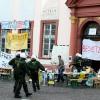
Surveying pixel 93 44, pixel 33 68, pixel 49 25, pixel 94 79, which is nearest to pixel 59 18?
pixel 49 25

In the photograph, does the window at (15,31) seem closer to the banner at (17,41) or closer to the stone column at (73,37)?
the banner at (17,41)

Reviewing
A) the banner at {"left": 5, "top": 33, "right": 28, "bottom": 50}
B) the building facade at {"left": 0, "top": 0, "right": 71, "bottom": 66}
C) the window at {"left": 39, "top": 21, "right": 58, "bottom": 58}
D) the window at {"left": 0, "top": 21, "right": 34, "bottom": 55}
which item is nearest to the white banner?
the building facade at {"left": 0, "top": 0, "right": 71, "bottom": 66}

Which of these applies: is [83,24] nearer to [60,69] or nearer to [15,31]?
[60,69]

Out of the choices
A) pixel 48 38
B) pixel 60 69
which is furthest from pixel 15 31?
pixel 60 69

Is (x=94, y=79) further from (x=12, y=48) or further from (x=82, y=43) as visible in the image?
(x=12, y=48)

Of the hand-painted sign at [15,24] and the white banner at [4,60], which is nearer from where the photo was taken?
the white banner at [4,60]

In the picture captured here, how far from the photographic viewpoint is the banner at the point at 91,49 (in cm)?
3136

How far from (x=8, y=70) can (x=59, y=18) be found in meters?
4.52

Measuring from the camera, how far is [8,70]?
3312cm

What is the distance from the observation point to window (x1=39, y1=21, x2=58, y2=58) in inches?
1374

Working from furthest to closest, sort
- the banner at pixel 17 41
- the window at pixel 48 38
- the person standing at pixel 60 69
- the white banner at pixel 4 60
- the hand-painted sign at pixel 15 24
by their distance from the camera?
the hand-painted sign at pixel 15 24, the banner at pixel 17 41, the window at pixel 48 38, the white banner at pixel 4 60, the person standing at pixel 60 69

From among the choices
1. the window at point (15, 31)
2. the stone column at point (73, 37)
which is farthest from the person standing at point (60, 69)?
the window at point (15, 31)

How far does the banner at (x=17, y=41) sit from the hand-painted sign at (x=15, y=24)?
2.03 feet

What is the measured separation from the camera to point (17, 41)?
36250 mm
